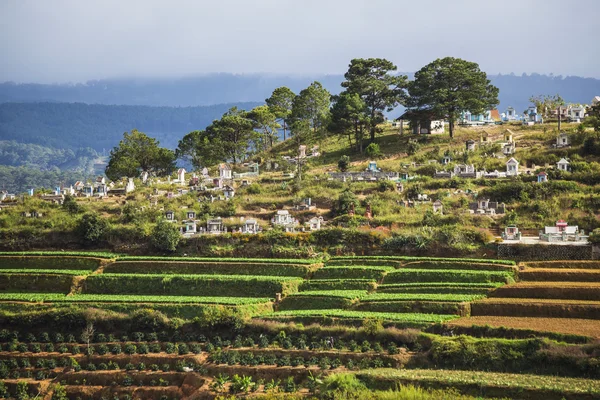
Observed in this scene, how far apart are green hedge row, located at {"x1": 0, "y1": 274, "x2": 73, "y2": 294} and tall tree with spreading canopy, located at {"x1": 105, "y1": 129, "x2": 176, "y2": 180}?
2180 centimetres

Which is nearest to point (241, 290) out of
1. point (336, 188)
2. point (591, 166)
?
point (336, 188)

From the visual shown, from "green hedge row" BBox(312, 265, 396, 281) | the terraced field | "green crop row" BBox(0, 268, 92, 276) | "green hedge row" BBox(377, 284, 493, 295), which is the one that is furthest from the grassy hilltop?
the terraced field

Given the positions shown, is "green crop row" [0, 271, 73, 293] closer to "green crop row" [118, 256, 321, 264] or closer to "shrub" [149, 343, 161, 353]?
"green crop row" [118, 256, 321, 264]

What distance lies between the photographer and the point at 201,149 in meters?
73.1

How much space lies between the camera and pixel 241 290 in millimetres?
46656

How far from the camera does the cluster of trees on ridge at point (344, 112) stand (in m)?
68.4

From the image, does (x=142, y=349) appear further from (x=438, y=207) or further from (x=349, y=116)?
(x=349, y=116)

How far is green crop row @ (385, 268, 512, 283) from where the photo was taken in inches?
1729

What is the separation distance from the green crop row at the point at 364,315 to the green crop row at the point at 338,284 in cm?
353

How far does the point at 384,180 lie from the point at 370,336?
2301 centimetres

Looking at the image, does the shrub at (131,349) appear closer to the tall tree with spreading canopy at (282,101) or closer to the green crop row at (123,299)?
the green crop row at (123,299)

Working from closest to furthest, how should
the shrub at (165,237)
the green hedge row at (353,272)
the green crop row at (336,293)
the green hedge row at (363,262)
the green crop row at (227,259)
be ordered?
the green crop row at (336,293) < the green hedge row at (353,272) < the green hedge row at (363,262) < the green crop row at (227,259) < the shrub at (165,237)

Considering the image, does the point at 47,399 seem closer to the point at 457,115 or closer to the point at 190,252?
the point at 190,252

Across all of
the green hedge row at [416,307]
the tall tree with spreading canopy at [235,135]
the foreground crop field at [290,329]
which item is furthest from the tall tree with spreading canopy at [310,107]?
the green hedge row at [416,307]
